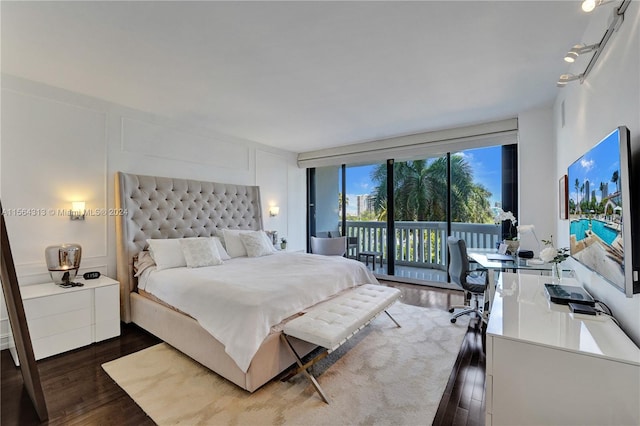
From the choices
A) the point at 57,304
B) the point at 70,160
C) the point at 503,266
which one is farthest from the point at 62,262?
the point at 503,266

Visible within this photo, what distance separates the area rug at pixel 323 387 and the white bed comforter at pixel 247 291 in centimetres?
31

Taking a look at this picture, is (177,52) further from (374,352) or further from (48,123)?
(374,352)

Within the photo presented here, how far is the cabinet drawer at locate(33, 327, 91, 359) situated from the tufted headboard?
0.52 metres

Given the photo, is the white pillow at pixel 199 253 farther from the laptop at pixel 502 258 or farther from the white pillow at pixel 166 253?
the laptop at pixel 502 258

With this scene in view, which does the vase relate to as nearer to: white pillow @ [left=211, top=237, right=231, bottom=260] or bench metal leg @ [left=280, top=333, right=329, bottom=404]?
bench metal leg @ [left=280, top=333, right=329, bottom=404]

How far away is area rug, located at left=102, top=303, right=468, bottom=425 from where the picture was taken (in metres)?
1.79

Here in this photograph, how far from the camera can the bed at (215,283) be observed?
206cm

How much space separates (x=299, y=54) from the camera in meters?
2.30

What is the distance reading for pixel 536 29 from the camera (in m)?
2.01

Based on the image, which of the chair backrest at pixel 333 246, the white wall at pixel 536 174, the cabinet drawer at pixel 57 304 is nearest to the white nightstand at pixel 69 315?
the cabinet drawer at pixel 57 304

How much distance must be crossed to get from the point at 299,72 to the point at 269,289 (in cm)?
196

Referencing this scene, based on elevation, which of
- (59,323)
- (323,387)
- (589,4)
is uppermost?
(589,4)

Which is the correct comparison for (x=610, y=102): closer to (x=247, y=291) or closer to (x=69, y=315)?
(x=247, y=291)

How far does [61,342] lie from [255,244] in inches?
87.4
